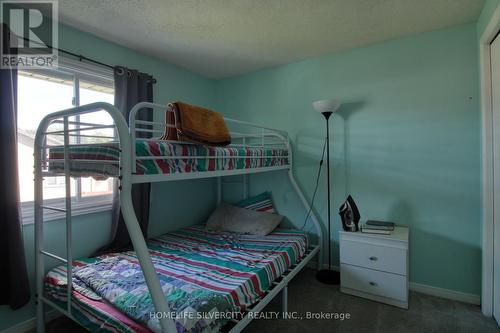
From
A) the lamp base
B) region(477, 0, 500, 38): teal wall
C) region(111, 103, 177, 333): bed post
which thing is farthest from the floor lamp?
region(111, 103, 177, 333): bed post

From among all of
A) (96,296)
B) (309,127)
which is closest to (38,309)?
(96,296)

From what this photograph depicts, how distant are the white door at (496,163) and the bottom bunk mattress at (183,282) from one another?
1439 millimetres

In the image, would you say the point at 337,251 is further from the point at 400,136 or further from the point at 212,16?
the point at 212,16

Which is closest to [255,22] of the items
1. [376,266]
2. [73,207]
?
[73,207]

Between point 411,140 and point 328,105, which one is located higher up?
point 328,105

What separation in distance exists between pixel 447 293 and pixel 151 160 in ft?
8.80

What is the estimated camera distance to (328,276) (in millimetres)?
2600

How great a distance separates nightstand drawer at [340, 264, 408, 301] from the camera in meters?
2.09

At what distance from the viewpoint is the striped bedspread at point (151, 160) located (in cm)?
131

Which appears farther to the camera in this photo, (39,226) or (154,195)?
(154,195)

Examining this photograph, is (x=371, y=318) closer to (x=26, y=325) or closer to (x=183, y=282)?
(x=183, y=282)

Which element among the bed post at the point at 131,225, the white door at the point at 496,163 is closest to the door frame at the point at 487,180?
the white door at the point at 496,163

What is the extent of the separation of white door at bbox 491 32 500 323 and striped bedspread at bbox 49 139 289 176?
190 centimetres

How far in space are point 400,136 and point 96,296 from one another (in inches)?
109
